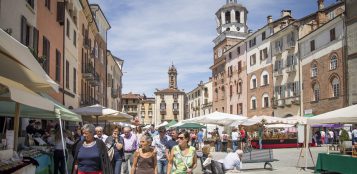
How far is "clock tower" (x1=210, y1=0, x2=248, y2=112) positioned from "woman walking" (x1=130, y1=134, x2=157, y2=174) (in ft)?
200

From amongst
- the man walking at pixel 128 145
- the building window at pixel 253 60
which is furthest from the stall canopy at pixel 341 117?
the building window at pixel 253 60

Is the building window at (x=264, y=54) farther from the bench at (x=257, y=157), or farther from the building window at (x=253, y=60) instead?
the bench at (x=257, y=157)

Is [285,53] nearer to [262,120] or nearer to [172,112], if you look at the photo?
[262,120]

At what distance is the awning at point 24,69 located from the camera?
21.1 ft

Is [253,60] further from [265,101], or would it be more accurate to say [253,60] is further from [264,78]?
[265,101]

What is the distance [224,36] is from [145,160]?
6467cm

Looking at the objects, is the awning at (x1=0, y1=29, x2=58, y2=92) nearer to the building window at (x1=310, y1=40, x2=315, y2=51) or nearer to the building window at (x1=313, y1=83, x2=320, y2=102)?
the building window at (x1=313, y1=83, x2=320, y2=102)

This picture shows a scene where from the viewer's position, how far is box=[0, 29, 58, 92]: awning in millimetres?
6426

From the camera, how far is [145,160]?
7.40m

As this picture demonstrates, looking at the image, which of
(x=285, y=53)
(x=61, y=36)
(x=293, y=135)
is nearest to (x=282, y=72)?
(x=285, y=53)

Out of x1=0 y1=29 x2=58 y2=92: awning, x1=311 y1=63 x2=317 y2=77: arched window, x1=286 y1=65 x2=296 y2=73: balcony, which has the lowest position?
x1=0 y1=29 x2=58 y2=92: awning

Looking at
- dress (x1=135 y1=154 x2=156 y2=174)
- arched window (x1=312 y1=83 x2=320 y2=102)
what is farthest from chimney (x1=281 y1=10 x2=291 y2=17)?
dress (x1=135 y1=154 x2=156 y2=174)

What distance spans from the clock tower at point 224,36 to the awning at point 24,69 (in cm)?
6071

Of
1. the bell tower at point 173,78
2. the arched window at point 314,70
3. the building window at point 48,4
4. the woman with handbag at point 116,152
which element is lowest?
the woman with handbag at point 116,152
